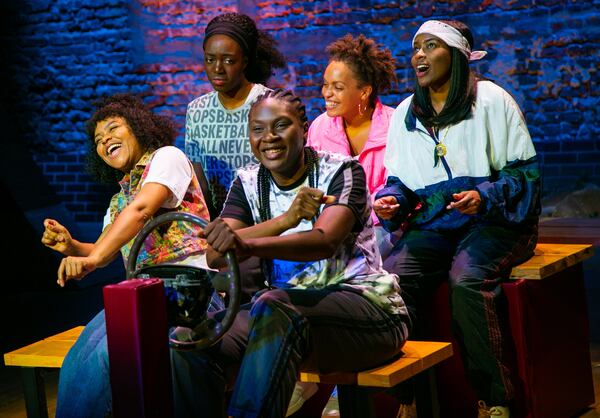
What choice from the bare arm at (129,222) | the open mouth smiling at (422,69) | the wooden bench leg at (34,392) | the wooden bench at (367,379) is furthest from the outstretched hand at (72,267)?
the open mouth smiling at (422,69)

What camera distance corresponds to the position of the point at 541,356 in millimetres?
3771

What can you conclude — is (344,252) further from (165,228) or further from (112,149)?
(112,149)

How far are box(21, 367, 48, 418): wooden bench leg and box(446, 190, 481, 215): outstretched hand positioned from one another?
159 centimetres

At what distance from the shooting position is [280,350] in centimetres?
274

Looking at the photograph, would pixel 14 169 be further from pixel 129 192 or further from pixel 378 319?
pixel 378 319

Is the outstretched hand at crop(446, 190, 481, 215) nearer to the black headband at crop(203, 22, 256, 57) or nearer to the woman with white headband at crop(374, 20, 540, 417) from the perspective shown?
the woman with white headband at crop(374, 20, 540, 417)

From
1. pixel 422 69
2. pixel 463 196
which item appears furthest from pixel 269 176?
pixel 422 69

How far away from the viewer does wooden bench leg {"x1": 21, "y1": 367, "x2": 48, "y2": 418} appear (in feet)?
11.5

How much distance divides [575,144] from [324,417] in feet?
14.0

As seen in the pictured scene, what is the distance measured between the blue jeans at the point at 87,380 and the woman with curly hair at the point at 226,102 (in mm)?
1466

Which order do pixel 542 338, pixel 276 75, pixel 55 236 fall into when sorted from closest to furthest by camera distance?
pixel 55 236
pixel 542 338
pixel 276 75

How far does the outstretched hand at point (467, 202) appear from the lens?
363 cm

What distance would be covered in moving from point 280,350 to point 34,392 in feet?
3.91

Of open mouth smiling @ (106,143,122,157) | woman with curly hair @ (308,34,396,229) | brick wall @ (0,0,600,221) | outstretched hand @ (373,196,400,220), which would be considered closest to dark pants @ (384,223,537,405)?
outstretched hand @ (373,196,400,220)
